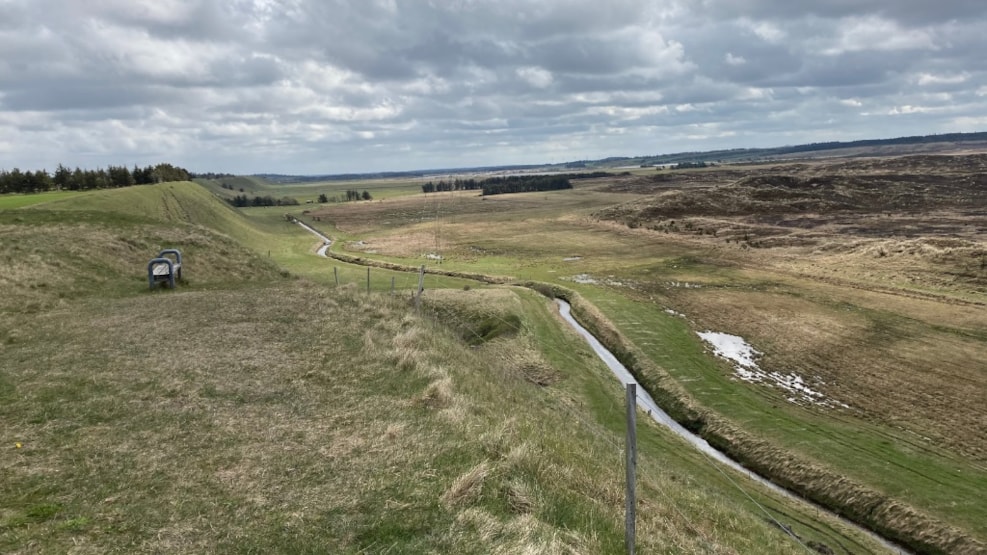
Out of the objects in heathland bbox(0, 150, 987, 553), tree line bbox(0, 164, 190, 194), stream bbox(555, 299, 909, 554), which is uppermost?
tree line bbox(0, 164, 190, 194)

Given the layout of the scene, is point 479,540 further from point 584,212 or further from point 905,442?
point 584,212

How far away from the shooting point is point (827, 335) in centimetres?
3634

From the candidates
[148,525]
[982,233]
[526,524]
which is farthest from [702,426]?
[982,233]

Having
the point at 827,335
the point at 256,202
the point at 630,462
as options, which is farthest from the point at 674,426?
the point at 256,202

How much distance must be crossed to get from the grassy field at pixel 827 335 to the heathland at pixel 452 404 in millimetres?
183

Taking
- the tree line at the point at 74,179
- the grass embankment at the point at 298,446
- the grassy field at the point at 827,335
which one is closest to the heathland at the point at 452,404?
the grass embankment at the point at 298,446

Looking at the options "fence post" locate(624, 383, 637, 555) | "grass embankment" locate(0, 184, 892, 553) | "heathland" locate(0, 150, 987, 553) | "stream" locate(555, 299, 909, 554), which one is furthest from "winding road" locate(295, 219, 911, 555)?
"fence post" locate(624, 383, 637, 555)

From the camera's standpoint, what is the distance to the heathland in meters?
9.46

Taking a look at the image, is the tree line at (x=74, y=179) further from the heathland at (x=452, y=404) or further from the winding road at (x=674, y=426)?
the winding road at (x=674, y=426)

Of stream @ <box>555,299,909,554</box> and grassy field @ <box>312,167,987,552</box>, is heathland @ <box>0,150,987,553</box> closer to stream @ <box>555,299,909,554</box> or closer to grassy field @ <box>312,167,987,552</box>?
grassy field @ <box>312,167,987,552</box>

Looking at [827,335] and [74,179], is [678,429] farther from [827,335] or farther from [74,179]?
[74,179]

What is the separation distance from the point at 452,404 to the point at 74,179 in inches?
3353

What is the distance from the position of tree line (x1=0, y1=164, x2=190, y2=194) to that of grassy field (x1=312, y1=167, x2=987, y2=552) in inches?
1367

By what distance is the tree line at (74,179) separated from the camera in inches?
2729
